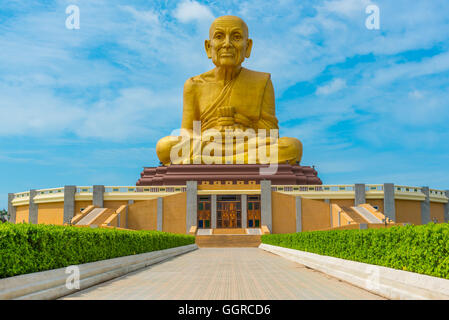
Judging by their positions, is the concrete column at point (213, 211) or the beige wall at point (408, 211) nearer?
the concrete column at point (213, 211)

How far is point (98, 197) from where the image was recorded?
32.3 metres

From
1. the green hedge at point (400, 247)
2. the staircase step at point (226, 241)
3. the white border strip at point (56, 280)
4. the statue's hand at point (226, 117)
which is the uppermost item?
the statue's hand at point (226, 117)

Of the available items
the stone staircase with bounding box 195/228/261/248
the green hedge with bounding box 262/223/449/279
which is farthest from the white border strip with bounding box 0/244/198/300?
the stone staircase with bounding box 195/228/261/248

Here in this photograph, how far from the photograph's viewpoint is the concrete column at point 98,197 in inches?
1267

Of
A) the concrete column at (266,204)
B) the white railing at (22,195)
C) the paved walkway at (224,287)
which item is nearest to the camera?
the paved walkway at (224,287)

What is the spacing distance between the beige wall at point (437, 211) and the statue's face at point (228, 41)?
1877cm

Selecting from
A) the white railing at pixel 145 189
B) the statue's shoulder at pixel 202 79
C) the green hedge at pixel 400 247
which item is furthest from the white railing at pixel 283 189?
the green hedge at pixel 400 247

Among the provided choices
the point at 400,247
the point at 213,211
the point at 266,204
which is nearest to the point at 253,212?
the point at 266,204

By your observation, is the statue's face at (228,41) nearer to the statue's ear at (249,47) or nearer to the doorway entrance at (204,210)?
the statue's ear at (249,47)

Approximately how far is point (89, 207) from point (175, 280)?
23198 millimetres

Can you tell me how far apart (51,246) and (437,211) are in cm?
3366

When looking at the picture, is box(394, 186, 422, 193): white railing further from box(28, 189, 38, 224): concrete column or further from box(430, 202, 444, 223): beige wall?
box(28, 189, 38, 224): concrete column

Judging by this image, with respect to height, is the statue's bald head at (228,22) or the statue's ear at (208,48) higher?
the statue's bald head at (228,22)
